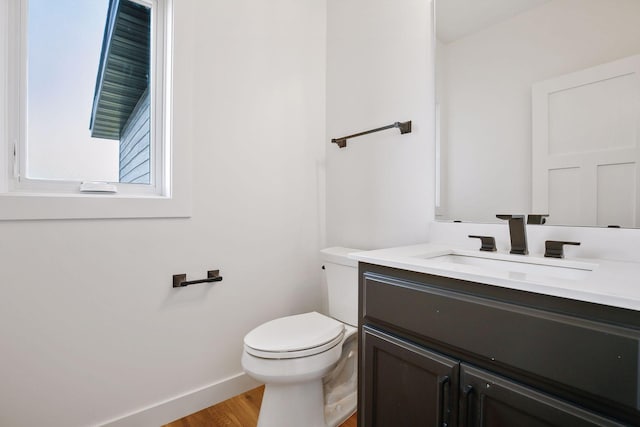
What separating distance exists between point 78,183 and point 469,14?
6.26 feet

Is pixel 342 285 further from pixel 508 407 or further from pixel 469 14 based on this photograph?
pixel 469 14

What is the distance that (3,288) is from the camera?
44.9 inches

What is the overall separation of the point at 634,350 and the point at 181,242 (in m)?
1.58

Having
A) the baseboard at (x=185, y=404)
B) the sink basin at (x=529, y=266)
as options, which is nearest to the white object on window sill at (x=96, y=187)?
the baseboard at (x=185, y=404)

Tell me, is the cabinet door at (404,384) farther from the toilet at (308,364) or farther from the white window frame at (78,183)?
the white window frame at (78,183)

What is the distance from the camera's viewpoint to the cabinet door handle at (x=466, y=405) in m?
0.82

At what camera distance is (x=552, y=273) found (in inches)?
40.4

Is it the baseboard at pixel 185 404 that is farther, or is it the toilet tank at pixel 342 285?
the toilet tank at pixel 342 285

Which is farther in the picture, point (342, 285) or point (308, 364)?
point (342, 285)

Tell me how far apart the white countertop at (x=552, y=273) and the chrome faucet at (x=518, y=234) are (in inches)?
1.3

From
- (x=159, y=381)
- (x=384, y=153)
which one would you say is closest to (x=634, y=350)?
(x=384, y=153)

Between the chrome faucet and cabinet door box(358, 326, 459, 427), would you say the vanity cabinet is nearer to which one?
cabinet door box(358, 326, 459, 427)

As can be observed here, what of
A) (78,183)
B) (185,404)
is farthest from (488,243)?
(78,183)

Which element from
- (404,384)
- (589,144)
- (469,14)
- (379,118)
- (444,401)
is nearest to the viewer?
(444,401)
